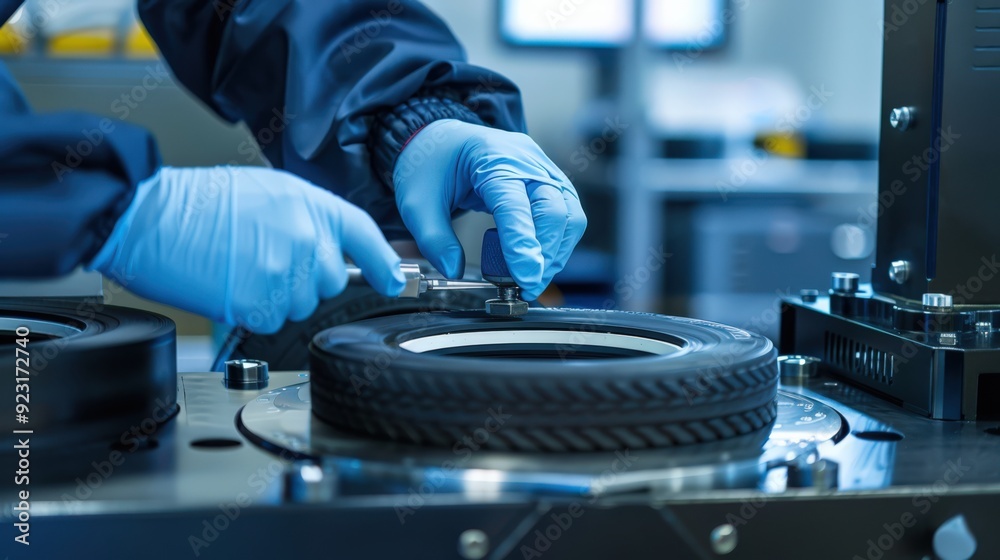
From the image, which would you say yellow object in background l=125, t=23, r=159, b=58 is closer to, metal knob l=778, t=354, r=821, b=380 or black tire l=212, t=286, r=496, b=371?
black tire l=212, t=286, r=496, b=371

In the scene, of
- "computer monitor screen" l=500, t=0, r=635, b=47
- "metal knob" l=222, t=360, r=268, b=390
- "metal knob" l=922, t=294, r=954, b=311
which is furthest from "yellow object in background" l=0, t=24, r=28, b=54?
"metal knob" l=922, t=294, r=954, b=311

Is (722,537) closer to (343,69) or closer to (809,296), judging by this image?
(809,296)

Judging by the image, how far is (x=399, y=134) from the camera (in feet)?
3.78

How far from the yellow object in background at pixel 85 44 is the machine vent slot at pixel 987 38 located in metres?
3.19

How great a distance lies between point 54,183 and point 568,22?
12.3ft

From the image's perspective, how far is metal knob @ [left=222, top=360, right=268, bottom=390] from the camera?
0.81m

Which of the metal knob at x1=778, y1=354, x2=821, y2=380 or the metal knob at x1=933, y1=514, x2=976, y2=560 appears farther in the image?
the metal knob at x1=778, y1=354, x2=821, y2=380

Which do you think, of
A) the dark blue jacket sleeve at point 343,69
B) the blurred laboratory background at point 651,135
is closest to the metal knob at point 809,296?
the dark blue jacket sleeve at point 343,69

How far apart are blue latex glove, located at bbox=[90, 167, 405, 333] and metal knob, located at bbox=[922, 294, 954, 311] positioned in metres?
0.52

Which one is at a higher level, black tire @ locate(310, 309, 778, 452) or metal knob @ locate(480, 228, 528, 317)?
metal knob @ locate(480, 228, 528, 317)

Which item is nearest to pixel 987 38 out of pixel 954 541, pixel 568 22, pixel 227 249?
pixel 954 541

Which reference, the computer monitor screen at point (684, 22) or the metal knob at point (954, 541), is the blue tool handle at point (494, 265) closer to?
the metal knob at point (954, 541)

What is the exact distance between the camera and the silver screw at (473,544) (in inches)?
20.1

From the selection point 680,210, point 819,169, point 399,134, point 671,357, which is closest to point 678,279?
point 680,210
